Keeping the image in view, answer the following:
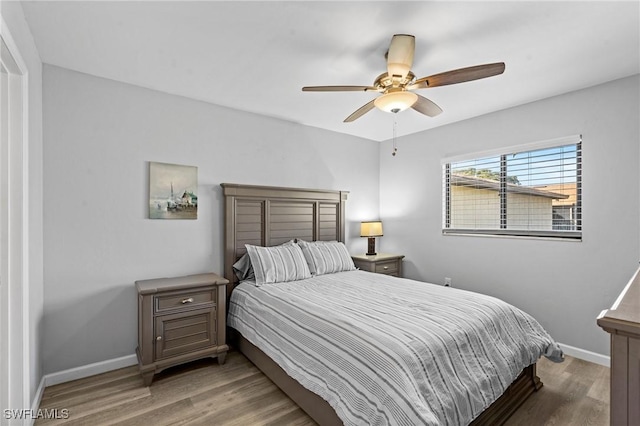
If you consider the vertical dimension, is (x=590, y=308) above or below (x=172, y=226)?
below

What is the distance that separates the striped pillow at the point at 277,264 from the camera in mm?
3098

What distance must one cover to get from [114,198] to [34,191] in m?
0.61

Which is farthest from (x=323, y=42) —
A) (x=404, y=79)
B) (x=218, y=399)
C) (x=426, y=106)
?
(x=218, y=399)

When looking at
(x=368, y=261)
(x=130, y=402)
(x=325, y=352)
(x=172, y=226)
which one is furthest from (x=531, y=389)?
(x=172, y=226)

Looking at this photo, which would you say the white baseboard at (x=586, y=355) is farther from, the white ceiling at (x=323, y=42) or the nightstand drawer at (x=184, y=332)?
the nightstand drawer at (x=184, y=332)

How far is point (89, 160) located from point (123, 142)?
308 mm

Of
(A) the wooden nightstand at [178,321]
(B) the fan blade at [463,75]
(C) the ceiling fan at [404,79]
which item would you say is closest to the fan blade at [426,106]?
(C) the ceiling fan at [404,79]

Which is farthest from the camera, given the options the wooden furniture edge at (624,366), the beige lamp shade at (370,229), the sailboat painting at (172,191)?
the beige lamp shade at (370,229)

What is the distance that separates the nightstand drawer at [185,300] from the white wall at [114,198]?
49 centimetres

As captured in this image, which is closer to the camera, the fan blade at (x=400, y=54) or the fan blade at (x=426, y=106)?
the fan blade at (x=400, y=54)

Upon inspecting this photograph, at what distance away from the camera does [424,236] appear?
4.27m

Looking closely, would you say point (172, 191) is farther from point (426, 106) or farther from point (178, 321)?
point (426, 106)

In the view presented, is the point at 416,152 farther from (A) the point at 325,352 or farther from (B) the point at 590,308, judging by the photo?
(A) the point at 325,352

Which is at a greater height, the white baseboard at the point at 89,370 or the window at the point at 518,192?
the window at the point at 518,192
